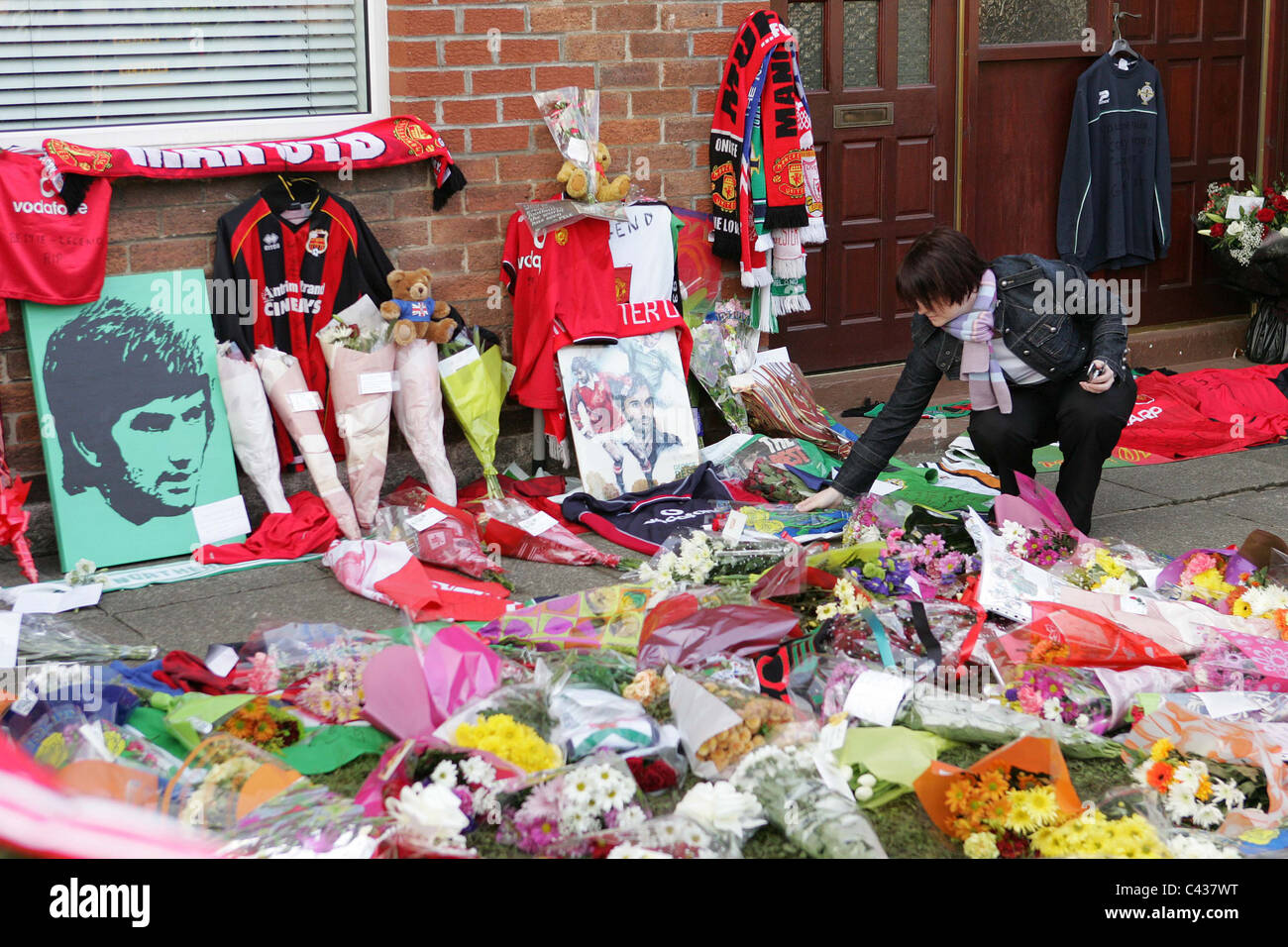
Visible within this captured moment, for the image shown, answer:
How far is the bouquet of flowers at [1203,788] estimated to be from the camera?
2568 mm

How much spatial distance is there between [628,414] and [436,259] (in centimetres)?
92

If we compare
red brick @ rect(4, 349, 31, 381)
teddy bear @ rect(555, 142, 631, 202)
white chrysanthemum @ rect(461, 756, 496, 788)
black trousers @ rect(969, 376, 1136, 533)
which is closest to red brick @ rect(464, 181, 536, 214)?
teddy bear @ rect(555, 142, 631, 202)

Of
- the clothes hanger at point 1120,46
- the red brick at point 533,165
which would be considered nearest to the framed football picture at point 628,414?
the red brick at point 533,165

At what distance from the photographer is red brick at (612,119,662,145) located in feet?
17.1

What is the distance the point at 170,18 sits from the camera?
4520 millimetres

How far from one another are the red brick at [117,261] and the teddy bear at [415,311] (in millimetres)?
842

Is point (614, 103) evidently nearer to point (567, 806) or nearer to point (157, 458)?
point (157, 458)

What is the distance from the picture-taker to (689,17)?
5254mm

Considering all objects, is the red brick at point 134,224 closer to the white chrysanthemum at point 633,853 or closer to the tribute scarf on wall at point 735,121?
the tribute scarf on wall at point 735,121

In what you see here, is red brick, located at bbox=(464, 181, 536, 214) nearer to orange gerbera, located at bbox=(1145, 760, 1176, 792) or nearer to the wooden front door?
the wooden front door

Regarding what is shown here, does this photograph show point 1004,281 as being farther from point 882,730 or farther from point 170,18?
point 170,18

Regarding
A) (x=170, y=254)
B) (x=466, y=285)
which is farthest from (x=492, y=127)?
(x=170, y=254)

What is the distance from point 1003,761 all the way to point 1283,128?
5.90 meters

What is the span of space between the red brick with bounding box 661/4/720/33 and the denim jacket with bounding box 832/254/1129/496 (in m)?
1.74
